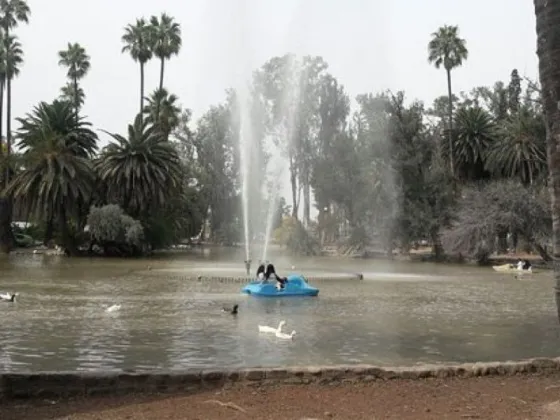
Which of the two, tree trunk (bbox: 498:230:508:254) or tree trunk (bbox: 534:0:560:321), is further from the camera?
tree trunk (bbox: 498:230:508:254)

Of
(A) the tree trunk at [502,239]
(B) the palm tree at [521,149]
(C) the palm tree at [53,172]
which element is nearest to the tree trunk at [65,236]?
(C) the palm tree at [53,172]

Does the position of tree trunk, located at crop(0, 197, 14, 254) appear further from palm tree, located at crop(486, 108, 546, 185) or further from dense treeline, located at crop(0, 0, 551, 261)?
palm tree, located at crop(486, 108, 546, 185)

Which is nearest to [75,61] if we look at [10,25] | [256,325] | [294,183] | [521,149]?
[10,25]

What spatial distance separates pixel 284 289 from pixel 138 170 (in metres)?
35.2

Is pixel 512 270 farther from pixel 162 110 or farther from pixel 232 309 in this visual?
pixel 162 110

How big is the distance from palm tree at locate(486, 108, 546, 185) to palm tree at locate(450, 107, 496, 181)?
7.64 ft

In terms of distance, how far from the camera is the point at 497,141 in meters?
55.7

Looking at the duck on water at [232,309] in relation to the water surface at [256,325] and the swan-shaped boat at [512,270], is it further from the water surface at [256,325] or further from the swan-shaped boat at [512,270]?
the swan-shaped boat at [512,270]

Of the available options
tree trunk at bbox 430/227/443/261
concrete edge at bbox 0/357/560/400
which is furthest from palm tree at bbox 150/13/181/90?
concrete edge at bbox 0/357/560/400

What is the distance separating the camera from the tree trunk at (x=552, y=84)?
6.82 meters

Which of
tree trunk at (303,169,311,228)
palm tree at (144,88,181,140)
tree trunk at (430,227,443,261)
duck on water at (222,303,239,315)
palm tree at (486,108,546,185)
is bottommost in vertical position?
duck on water at (222,303,239,315)

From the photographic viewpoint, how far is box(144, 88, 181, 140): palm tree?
64750 mm

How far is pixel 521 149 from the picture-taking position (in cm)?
5119

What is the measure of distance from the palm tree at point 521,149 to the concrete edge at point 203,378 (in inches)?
1805
